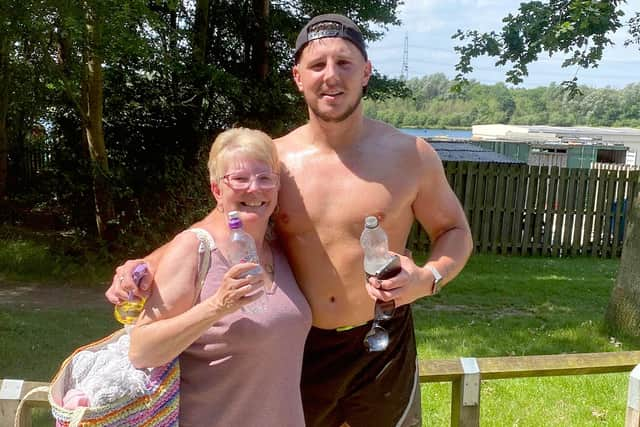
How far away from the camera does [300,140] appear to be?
236cm

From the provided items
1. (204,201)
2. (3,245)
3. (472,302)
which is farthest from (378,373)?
(3,245)

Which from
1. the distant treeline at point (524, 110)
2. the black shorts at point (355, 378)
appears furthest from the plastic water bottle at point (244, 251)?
the distant treeline at point (524, 110)

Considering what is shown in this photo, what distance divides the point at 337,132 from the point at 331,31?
362 mm

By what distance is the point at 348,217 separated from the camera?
2234 millimetres

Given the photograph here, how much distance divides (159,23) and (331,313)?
626 cm

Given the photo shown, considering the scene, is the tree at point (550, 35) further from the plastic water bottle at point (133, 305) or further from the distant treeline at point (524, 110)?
the distant treeline at point (524, 110)

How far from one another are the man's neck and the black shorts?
0.70m

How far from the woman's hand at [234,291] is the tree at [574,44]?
19.1ft

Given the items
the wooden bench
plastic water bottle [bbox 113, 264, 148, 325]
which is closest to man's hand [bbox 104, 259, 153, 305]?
plastic water bottle [bbox 113, 264, 148, 325]

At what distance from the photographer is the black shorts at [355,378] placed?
2371 millimetres

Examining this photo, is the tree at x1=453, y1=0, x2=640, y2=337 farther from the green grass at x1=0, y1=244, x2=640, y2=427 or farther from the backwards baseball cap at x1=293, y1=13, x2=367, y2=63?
the backwards baseball cap at x1=293, y1=13, x2=367, y2=63

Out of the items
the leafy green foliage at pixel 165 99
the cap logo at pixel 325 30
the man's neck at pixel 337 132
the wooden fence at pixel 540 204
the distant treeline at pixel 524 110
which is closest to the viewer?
the cap logo at pixel 325 30

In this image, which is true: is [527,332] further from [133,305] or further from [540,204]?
[540,204]

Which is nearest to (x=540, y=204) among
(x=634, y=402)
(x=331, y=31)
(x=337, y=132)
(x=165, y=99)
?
(x=165, y=99)
